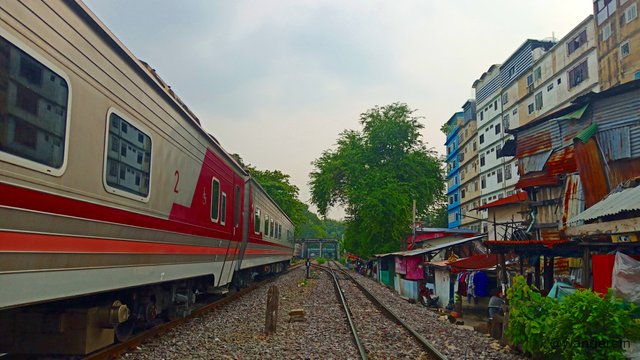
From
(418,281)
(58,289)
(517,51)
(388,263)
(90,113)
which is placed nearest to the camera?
(58,289)

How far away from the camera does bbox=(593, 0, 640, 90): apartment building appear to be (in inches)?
922

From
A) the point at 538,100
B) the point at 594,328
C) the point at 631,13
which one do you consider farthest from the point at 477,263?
the point at 538,100

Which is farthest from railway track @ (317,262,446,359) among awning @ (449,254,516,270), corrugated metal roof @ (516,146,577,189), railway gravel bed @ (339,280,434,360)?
corrugated metal roof @ (516,146,577,189)

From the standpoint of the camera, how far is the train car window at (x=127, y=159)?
5.12 metres

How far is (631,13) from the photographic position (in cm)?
2355

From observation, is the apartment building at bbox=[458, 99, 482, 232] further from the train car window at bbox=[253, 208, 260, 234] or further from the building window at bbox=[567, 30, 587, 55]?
the train car window at bbox=[253, 208, 260, 234]

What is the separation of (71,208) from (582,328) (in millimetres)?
6203

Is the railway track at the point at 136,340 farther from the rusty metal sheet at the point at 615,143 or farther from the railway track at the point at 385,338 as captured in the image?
the rusty metal sheet at the point at 615,143

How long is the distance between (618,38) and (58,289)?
28321mm

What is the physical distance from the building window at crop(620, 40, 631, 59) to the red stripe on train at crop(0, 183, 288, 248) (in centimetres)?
2558

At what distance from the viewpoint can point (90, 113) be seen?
466 cm

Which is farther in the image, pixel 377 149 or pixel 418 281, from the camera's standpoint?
pixel 377 149

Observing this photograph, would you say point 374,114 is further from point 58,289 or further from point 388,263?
point 58,289

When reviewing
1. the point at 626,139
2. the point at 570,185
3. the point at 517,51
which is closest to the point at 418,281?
the point at 570,185
